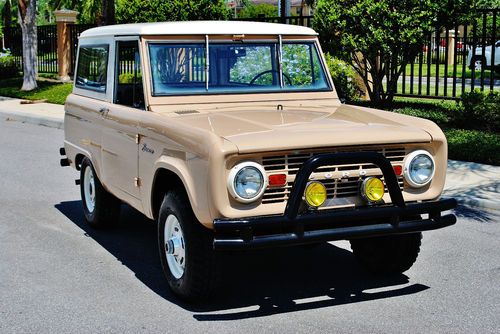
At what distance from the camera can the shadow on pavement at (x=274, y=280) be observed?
19.8ft

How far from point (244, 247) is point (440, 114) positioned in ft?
33.8

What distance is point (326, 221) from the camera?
5.58m

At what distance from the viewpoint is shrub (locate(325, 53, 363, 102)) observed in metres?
16.0

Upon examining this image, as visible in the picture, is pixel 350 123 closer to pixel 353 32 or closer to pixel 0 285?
pixel 0 285

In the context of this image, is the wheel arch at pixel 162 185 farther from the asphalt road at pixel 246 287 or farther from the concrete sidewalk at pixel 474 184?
the concrete sidewalk at pixel 474 184

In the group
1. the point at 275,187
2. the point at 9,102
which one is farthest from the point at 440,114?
the point at 9,102

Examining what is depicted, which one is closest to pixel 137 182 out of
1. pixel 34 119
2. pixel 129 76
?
pixel 129 76

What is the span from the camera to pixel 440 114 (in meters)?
15.0

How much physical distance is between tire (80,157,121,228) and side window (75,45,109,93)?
0.75 metres

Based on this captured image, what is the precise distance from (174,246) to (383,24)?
9065 mm

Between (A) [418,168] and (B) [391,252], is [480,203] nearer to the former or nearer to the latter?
(B) [391,252]

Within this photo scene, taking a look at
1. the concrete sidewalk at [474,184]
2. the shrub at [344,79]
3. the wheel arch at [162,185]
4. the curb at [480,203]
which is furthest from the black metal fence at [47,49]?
the wheel arch at [162,185]

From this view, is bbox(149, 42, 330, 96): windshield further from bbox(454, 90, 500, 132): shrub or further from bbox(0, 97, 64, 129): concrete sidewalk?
bbox(0, 97, 64, 129): concrete sidewalk

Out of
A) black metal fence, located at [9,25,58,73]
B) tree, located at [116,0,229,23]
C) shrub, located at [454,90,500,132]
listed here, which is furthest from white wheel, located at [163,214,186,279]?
black metal fence, located at [9,25,58,73]
